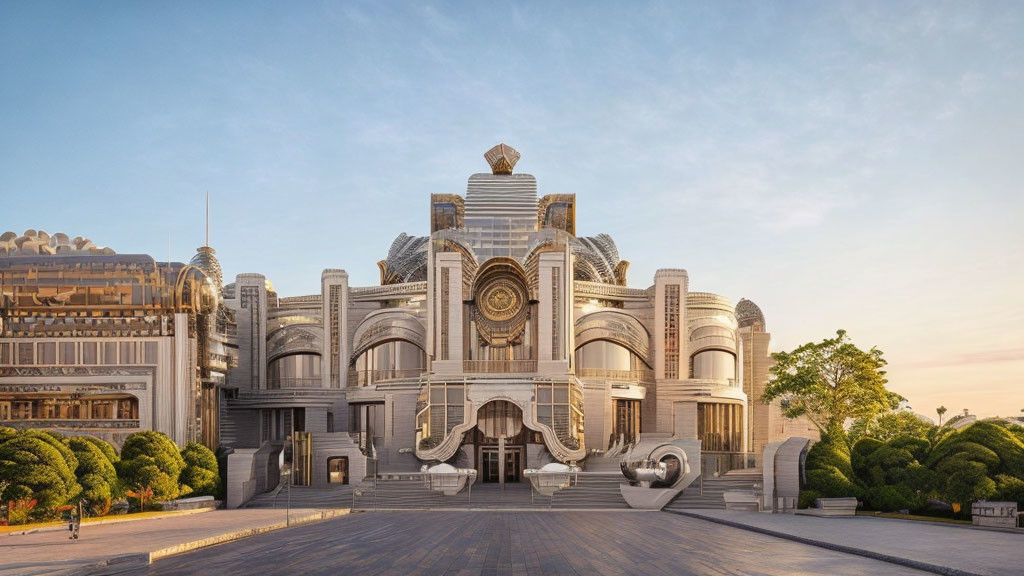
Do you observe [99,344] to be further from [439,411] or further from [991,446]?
[991,446]

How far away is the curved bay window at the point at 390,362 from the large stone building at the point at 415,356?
12 centimetres

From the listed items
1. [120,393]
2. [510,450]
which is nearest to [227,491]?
[120,393]

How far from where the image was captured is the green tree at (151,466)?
40.9m

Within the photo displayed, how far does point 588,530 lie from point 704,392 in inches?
1354

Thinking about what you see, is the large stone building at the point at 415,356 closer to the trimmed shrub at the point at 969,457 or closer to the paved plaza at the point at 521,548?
the trimmed shrub at the point at 969,457

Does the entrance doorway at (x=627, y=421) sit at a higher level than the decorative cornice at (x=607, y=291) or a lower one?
lower

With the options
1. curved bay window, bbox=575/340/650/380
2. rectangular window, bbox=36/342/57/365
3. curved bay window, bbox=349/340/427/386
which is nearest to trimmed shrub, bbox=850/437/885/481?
curved bay window, bbox=575/340/650/380

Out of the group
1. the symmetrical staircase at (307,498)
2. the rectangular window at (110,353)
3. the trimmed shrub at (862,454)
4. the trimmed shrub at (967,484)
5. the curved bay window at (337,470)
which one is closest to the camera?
the trimmed shrub at (967,484)

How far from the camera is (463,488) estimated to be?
50.1m

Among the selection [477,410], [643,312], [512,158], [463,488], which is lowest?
[463,488]

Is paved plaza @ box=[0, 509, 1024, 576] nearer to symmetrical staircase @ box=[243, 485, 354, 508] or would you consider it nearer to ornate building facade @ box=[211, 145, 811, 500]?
symmetrical staircase @ box=[243, 485, 354, 508]

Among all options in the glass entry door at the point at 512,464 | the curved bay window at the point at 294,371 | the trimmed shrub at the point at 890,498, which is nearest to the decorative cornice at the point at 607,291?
the glass entry door at the point at 512,464

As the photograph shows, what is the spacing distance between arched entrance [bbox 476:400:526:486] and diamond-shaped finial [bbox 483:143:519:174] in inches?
921

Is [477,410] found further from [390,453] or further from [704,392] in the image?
[704,392]
